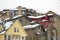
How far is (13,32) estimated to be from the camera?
2.31 m

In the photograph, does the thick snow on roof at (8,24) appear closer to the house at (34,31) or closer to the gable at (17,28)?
the gable at (17,28)

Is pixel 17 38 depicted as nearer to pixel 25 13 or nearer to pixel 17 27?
pixel 17 27

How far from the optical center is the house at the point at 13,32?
2.29 meters

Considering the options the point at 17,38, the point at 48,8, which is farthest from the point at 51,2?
the point at 17,38

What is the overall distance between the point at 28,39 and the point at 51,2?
0.49m

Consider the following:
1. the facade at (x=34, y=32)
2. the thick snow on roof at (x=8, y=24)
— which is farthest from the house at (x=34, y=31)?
the thick snow on roof at (x=8, y=24)

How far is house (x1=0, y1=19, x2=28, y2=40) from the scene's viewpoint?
7.52 ft

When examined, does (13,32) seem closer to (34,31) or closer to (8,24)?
(8,24)

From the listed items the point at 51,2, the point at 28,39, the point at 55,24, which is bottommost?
the point at 28,39

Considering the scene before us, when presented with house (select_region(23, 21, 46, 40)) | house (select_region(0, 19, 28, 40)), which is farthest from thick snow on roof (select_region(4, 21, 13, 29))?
house (select_region(23, 21, 46, 40))

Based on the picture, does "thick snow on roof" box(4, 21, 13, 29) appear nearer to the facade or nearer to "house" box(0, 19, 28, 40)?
"house" box(0, 19, 28, 40)

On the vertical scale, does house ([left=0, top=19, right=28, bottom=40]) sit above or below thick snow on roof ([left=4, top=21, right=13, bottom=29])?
below

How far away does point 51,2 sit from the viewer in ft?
7.98

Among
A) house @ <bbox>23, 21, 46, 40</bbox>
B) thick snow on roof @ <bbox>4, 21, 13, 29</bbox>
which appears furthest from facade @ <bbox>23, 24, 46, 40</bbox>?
thick snow on roof @ <bbox>4, 21, 13, 29</bbox>
